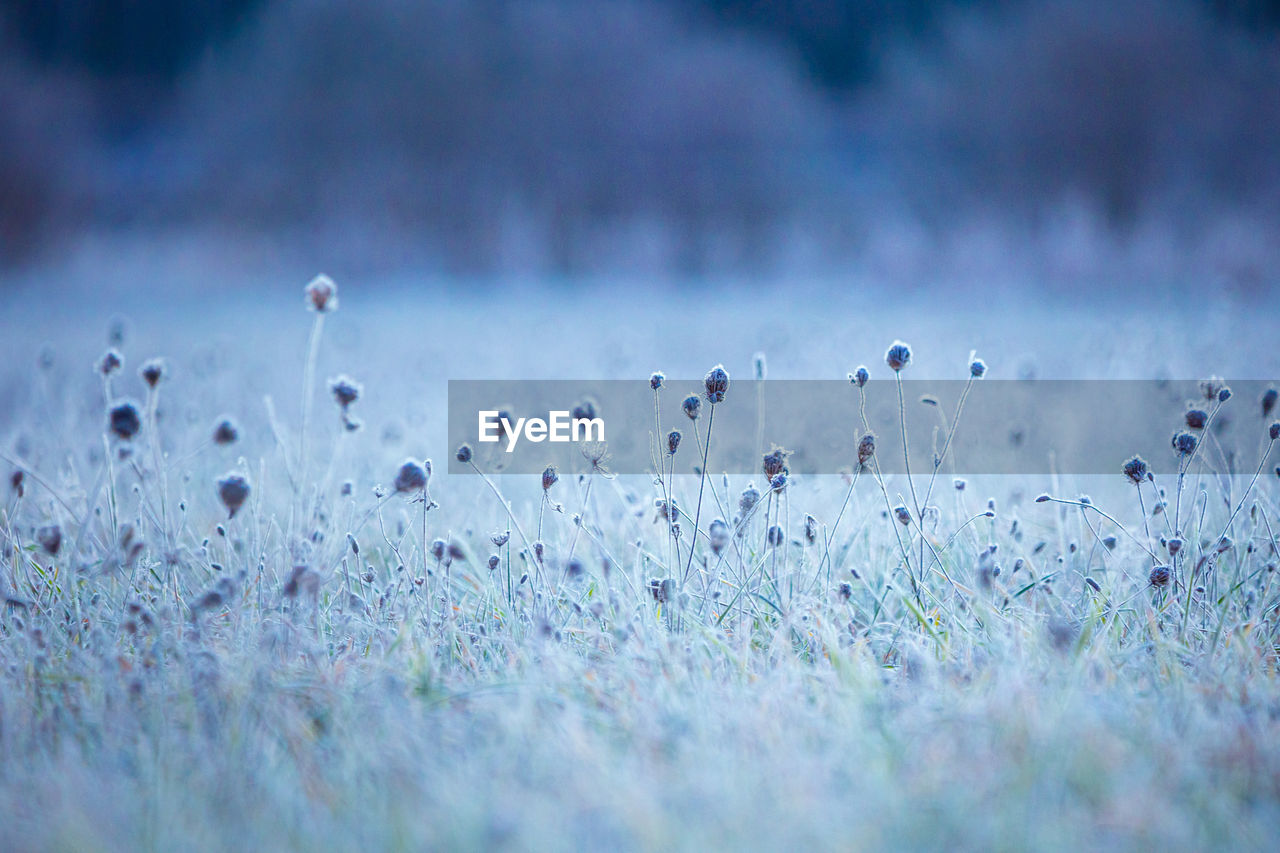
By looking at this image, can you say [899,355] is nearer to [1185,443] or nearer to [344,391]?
[1185,443]

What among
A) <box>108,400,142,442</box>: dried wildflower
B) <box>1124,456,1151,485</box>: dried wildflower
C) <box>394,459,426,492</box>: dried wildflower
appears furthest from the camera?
<box>1124,456,1151,485</box>: dried wildflower

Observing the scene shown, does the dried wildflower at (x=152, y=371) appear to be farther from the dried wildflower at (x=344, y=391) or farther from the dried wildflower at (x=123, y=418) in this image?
the dried wildflower at (x=344, y=391)

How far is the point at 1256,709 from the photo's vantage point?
1326 millimetres

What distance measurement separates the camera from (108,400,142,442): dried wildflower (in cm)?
145

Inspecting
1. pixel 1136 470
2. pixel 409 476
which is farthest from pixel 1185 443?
pixel 409 476

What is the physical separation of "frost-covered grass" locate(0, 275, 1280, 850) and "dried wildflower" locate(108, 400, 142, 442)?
0.09m

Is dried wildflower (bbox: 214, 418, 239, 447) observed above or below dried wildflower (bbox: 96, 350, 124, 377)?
below

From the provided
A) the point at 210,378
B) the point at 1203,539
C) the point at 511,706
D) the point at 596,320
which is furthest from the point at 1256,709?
the point at 596,320

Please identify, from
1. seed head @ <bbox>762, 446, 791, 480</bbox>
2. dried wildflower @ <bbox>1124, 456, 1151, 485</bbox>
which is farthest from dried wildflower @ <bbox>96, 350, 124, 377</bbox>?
dried wildflower @ <bbox>1124, 456, 1151, 485</bbox>

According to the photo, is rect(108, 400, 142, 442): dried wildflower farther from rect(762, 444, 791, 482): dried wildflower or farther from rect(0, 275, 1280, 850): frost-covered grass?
rect(762, 444, 791, 482): dried wildflower

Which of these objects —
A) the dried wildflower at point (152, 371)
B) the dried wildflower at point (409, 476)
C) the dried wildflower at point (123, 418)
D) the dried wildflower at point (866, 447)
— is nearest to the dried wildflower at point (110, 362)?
the dried wildflower at point (152, 371)

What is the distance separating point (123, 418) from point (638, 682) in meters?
1.06

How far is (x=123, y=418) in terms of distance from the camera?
4.79 ft

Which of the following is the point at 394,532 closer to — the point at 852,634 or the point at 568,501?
the point at 568,501
